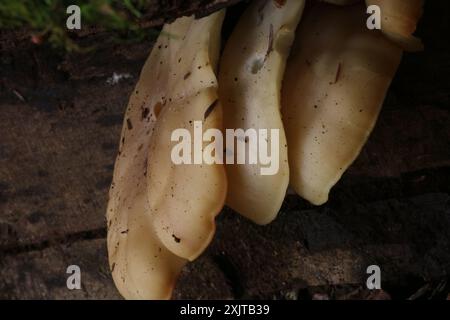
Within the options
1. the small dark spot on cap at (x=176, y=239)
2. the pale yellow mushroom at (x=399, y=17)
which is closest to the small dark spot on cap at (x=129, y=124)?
the small dark spot on cap at (x=176, y=239)

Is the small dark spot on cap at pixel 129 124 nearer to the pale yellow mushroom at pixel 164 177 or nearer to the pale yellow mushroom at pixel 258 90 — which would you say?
the pale yellow mushroom at pixel 164 177

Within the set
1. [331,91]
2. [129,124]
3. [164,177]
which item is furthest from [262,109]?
[129,124]

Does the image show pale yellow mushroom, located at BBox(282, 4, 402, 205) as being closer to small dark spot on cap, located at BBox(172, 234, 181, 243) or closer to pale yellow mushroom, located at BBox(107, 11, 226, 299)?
pale yellow mushroom, located at BBox(107, 11, 226, 299)

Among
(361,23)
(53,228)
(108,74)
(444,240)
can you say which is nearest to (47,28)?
(108,74)

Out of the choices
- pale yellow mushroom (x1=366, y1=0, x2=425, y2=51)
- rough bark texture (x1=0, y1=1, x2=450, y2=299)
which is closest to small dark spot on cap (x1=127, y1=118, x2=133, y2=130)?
rough bark texture (x1=0, y1=1, x2=450, y2=299)

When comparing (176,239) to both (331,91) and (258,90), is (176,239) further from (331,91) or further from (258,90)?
(331,91)

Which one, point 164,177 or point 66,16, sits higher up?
point 66,16
